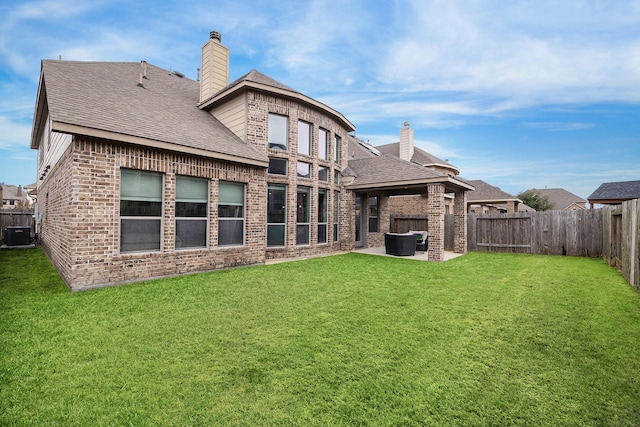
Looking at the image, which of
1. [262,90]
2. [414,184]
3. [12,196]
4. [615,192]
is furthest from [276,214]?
[12,196]

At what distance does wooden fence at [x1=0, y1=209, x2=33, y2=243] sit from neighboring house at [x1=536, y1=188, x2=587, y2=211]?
64.4 m

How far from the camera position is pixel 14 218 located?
14242 mm

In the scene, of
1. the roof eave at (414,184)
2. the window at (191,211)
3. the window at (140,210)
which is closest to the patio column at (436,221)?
the roof eave at (414,184)

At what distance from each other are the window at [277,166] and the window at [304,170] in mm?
739

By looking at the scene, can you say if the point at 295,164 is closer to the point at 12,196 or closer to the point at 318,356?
the point at 318,356

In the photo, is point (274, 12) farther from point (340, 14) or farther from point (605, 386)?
point (605, 386)

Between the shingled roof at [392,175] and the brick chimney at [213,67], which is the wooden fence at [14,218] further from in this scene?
the shingled roof at [392,175]

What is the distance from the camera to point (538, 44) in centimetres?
1061

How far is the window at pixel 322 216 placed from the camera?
1207 centimetres

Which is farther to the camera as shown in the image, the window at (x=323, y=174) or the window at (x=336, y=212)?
the window at (x=336, y=212)

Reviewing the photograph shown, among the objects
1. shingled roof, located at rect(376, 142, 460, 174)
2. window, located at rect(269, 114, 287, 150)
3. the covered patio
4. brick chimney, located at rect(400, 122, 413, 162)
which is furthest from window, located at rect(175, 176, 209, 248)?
brick chimney, located at rect(400, 122, 413, 162)

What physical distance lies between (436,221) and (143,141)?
953cm

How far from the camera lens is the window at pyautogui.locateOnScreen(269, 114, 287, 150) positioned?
10570mm

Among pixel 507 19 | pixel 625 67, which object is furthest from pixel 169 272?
pixel 625 67
